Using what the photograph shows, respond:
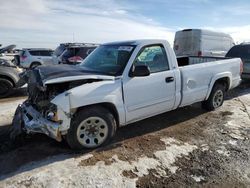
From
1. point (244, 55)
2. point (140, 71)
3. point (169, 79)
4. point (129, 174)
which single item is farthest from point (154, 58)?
point (244, 55)

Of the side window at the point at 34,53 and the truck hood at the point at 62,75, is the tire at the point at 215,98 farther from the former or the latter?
the side window at the point at 34,53

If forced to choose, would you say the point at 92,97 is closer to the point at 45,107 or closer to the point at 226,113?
the point at 45,107

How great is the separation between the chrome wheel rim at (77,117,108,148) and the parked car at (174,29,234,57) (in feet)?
31.8

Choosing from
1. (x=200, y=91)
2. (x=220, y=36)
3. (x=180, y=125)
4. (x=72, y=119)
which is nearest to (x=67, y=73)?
(x=72, y=119)

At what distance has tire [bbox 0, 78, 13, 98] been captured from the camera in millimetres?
8862

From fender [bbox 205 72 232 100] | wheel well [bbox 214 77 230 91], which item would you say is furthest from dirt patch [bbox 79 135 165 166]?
wheel well [bbox 214 77 230 91]

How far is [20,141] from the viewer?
186 inches

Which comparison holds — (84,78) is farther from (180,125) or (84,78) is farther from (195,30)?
(195,30)

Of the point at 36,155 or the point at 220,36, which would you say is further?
the point at 220,36

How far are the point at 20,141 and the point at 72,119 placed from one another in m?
1.24

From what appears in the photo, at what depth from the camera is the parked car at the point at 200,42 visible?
13.0 m

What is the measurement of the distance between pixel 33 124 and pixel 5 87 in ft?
17.6

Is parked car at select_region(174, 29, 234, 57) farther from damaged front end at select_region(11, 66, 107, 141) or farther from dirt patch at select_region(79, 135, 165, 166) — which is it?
damaged front end at select_region(11, 66, 107, 141)

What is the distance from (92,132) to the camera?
4.46 m
